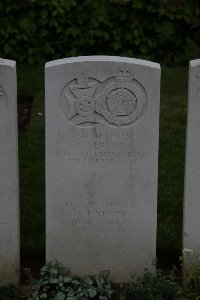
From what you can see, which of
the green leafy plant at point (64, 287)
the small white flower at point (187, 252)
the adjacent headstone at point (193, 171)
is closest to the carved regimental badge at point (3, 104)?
the green leafy plant at point (64, 287)

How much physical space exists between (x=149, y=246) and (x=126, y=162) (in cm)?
65

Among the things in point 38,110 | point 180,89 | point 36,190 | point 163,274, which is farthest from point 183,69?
point 163,274

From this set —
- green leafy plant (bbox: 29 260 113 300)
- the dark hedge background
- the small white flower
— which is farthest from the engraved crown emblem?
the dark hedge background

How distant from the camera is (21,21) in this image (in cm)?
1062

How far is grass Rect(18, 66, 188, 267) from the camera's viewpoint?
6414 mm

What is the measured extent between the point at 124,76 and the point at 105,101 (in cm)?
22

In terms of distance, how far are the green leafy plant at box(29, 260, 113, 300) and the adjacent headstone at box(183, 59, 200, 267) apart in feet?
2.19

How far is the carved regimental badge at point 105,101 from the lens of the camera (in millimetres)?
5504

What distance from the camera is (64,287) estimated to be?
18.4 ft

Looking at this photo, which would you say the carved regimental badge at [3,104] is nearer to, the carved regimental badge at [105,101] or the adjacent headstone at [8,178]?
the adjacent headstone at [8,178]

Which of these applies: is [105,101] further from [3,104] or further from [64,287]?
[64,287]

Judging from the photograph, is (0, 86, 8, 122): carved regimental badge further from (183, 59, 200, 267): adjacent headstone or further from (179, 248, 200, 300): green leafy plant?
(179, 248, 200, 300): green leafy plant

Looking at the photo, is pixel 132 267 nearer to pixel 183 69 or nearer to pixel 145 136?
pixel 145 136

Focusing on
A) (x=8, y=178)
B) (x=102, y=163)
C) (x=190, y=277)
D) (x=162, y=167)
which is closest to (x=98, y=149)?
(x=102, y=163)
